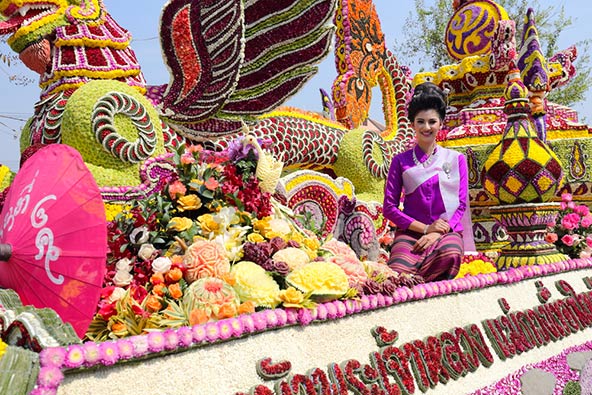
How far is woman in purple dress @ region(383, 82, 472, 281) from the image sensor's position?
3.39 metres

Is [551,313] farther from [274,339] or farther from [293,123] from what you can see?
[293,123]

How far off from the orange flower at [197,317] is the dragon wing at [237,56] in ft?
9.55

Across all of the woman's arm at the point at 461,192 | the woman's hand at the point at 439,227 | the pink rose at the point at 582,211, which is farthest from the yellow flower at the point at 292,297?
the pink rose at the point at 582,211

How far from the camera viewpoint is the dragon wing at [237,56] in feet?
15.6

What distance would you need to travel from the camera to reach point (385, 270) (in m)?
3.04

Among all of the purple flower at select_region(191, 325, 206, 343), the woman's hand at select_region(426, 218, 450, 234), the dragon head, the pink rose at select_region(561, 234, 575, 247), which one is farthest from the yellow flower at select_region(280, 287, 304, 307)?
the pink rose at select_region(561, 234, 575, 247)

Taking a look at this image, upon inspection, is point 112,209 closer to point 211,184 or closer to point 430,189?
point 211,184

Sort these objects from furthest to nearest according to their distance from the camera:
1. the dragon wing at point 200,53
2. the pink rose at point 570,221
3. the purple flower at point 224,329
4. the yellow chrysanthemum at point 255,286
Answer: the pink rose at point 570,221, the dragon wing at point 200,53, the yellow chrysanthemum at point 255,286, the purple flower at point 224,329

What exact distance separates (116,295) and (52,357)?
85 cm

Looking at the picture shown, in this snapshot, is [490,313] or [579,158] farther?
[579,158]

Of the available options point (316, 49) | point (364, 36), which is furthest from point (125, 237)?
point (364, 36)

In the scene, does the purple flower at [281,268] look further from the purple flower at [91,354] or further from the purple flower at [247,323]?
the purple flower at [91,354]

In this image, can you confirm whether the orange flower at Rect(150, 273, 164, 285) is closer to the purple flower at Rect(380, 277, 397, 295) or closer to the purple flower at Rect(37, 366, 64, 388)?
the purple flower at Rect(37, 366, 64, 388)

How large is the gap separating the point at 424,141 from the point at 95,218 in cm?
218
